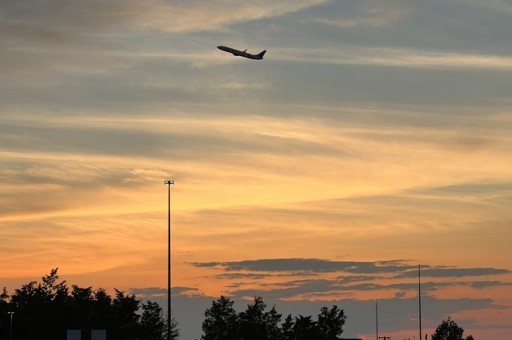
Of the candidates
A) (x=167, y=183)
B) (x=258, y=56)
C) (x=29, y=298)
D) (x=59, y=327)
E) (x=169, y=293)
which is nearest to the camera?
(x=169, y=293)

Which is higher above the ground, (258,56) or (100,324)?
(258,56)

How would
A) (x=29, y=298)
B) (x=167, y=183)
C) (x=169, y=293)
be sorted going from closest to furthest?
(x=169, y=293), (x=167, y=183), (x=29, y=298)

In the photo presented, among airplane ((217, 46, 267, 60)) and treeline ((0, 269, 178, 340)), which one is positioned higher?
airplane ((217, 46, 267, 60))

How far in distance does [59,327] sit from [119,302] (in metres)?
17.2

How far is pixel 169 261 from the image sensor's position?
368ft

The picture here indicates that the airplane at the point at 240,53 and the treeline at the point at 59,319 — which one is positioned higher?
the airplane at the point at 240,53

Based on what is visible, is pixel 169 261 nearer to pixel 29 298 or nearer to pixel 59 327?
pixel 59 327

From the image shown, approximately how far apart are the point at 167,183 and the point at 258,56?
37.1m

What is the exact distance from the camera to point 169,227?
382 ft

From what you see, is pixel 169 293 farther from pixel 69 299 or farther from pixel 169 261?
pixel 69 299

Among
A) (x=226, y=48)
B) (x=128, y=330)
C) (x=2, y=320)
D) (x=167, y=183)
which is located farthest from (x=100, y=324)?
(x=167, y=183)

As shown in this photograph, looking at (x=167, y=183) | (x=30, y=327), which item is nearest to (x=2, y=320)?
(x=30, y=327)

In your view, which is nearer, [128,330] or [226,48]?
[226,48]

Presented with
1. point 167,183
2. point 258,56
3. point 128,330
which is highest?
point 258,56
